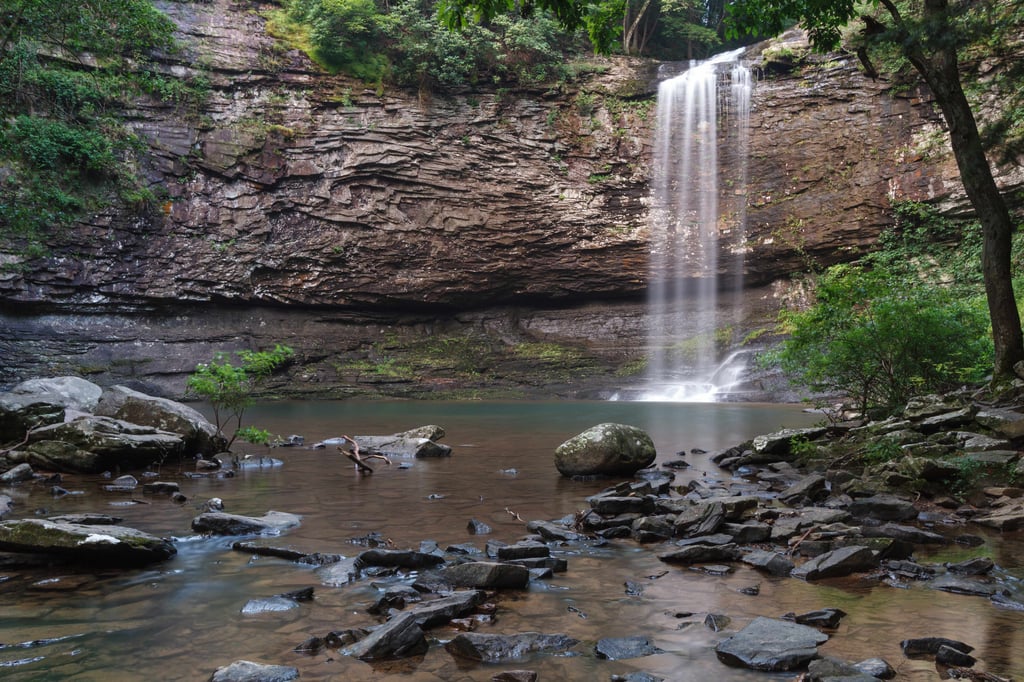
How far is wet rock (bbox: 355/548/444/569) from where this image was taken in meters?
4.16

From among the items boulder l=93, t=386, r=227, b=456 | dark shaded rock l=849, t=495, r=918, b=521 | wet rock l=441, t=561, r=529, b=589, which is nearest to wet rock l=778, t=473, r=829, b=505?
dark shaded rock l=849, t=495, r=918, b=521

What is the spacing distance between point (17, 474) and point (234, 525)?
3.91 m

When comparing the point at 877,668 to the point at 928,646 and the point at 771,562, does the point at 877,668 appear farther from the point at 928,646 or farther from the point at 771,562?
the point at 771,562

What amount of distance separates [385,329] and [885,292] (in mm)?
22030

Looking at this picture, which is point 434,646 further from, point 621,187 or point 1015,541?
point 621,187

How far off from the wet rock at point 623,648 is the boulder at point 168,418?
7.94 metres

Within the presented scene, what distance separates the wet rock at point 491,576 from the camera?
3.72 m

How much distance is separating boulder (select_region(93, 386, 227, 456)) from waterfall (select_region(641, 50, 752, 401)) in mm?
20054

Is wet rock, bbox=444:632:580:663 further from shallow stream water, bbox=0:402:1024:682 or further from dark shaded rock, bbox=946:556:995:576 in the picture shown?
dark shaded rock, bbox=946:556:995:576

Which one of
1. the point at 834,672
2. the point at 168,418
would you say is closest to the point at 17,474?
the point at 168,418

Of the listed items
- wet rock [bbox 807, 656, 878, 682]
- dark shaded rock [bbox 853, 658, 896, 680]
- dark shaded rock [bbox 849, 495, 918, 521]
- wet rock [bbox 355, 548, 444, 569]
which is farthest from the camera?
dark shaded rock [bbox 849, 495, 918, 521]

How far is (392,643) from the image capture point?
9.35 feet

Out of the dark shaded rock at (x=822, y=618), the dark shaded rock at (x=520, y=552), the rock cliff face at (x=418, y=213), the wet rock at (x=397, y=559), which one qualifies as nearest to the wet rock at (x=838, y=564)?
the dark shaded rock at (x=822, y=618)

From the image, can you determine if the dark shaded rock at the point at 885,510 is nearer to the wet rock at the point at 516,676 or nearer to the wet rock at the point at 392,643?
the wet rock at the point at 516,676
